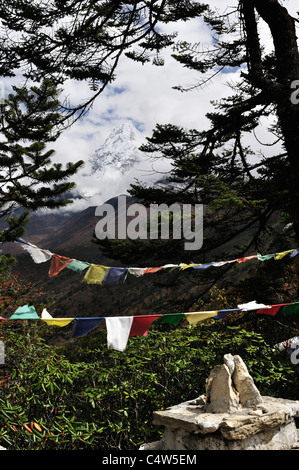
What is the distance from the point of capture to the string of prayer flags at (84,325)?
12.3ft

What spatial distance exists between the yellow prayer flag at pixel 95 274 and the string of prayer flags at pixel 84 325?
6.47 feet

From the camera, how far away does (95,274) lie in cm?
591

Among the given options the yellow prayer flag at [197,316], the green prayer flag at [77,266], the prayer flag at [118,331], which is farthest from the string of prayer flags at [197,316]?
the green prayer flag at [77,266]

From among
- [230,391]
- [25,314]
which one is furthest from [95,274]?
[230,391]

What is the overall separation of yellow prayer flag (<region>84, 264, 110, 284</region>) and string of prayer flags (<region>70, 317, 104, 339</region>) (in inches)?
77.7

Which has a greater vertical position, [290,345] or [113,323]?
[113,323]

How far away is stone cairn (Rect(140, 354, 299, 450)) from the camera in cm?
329

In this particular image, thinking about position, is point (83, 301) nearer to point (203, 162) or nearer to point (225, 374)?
point (203, 162)

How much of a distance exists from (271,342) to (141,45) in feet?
21.7

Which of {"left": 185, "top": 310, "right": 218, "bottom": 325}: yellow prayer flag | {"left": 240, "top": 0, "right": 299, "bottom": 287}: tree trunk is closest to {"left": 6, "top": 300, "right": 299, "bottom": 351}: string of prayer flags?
{"left": 185, "top": 310, "right": 218, "bottom": 325}: yellow prayer flag

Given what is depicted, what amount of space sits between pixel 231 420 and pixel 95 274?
3.25 m

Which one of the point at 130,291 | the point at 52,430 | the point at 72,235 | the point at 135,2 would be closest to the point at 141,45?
the point at 135,2

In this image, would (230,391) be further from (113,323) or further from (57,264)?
(57,264)

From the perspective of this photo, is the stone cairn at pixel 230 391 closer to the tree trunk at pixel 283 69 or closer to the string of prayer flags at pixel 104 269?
the string of prayer flags at pixel 104 269
